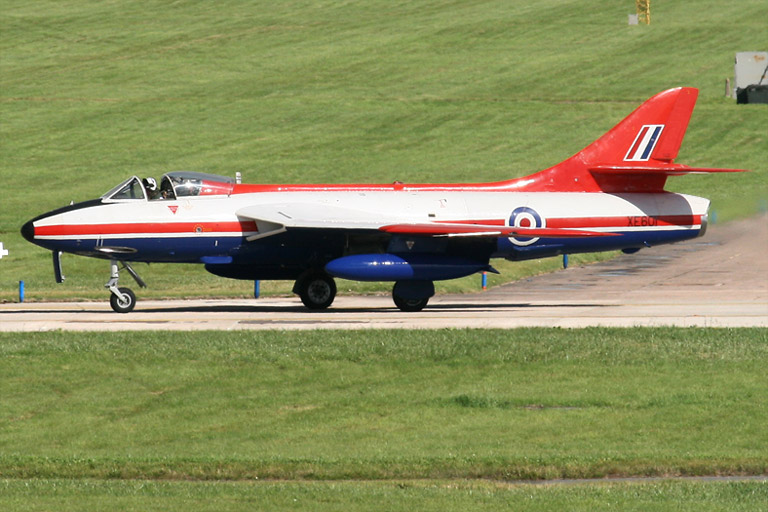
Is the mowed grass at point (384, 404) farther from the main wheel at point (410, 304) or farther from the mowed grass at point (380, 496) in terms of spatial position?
the main wheel at point (410, 304)

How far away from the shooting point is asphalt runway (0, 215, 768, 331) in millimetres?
24438

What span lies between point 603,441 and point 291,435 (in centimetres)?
396

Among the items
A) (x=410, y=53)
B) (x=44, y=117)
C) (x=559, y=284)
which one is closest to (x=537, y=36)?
(x=410, y=53)

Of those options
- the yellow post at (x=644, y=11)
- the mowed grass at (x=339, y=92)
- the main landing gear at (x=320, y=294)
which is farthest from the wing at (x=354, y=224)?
the yellow post at (x=644, y=11)

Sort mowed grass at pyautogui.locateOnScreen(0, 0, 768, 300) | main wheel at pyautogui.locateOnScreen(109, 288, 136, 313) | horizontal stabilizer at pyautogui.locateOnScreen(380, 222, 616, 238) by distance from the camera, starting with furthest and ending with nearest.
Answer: mowed grass at pyautogui.locateOnScreen(0, 0, 768, 300), main wheel at pyautogui.locateOnScreen(109, 288, 136, 313), horizontal stabilizer at pyautogui.locateOnScreen(380, 222, 616, 238)

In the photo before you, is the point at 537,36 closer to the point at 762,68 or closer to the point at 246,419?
the point at 762,68

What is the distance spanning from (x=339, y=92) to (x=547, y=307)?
41.3 meters

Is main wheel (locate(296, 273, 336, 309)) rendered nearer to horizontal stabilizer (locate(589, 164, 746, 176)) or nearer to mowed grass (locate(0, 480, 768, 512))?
horizontal stabilizer (locate(589, 164, 746, 176))

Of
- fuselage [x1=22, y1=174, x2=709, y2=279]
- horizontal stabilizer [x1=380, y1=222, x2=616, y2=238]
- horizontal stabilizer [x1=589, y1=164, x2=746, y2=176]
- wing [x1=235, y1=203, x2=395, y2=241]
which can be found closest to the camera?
horizontal stabilizer [x1=380, y1=222, x2=616, y2=238]

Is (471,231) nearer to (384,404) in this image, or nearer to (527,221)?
(527,221)

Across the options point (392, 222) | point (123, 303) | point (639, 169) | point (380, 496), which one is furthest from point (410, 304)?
point (380, 496)

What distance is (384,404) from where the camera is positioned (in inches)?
661

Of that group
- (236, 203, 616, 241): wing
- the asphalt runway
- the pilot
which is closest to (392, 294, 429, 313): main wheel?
the asphalt runway

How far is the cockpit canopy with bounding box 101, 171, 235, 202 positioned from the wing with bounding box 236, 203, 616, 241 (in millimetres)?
1104
